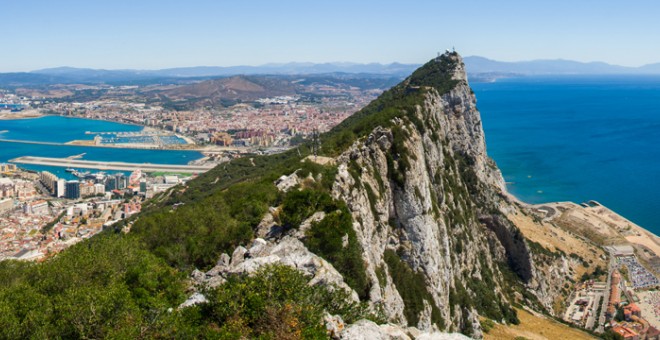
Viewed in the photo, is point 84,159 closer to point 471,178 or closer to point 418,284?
point 471,178

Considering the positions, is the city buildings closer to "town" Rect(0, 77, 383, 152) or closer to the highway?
the highway

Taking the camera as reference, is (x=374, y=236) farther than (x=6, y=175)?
No

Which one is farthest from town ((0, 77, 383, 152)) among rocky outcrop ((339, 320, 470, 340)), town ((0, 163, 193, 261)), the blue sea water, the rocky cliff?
rocky outcrop ((339, 320, 470, 340))

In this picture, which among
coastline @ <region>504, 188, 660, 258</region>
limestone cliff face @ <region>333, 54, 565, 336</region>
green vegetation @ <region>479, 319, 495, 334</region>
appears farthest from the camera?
coastline @ <region>504, 188, 660, 258</region>

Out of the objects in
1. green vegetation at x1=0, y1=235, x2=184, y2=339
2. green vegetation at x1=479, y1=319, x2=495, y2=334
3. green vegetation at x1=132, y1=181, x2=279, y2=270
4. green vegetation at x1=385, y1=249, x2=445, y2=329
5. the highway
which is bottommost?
the highway

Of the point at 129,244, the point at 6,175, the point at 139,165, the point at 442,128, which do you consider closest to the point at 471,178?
the point at 442,128

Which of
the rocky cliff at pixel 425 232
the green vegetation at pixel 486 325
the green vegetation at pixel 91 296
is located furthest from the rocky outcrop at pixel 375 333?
the green vegetation at pixel 486 325
